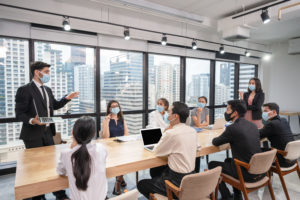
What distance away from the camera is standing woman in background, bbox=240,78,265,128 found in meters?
3.47

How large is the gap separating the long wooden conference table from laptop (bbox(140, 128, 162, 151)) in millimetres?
83

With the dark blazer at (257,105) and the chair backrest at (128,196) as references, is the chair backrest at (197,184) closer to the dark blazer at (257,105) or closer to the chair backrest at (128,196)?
the chair backrest at (128,196)

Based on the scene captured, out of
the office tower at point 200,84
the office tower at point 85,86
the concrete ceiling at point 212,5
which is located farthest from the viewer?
the office tower at point 200,84

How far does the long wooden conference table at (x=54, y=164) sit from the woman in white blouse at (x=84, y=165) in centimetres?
19

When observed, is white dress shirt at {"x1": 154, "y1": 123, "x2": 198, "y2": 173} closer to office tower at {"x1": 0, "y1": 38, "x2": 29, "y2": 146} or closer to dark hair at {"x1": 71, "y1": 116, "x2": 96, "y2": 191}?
dark hair at {"x1": 71, "y1": 116, "x2": 96, "y2": 191}

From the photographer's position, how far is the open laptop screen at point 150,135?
2.27 meters

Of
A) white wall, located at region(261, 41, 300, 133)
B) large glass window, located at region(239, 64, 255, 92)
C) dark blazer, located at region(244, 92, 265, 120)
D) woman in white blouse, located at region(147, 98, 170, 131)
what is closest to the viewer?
woman in white blouse, located at region(147, 98, 170, 131)

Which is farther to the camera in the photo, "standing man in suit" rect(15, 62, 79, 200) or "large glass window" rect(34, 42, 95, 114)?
"large glass window" rect(34, 42, 95, 114)

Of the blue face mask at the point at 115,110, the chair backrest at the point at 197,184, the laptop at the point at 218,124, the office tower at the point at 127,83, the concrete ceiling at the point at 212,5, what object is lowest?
the chair backrest at the point at 197,184

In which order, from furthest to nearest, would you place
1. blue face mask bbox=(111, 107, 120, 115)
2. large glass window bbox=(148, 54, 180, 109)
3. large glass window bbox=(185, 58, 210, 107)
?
large glass window bbox=(185, 58, 210, 107) → large glass window bbox=(148, 54, 180, 109) → blue face mask bbox=(111, 107, 120, 115)

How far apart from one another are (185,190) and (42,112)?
6.06ft

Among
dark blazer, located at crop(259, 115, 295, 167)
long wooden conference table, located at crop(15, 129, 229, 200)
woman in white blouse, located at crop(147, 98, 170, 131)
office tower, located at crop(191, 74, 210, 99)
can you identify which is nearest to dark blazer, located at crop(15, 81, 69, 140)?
long wooden conference table, located at crop(15, 129, 229, 200)

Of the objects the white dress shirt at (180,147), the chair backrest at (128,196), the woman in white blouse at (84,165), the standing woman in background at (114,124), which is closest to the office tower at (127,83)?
the standing woman in background at (114,124)

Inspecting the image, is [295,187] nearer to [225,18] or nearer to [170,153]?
[170,153]
